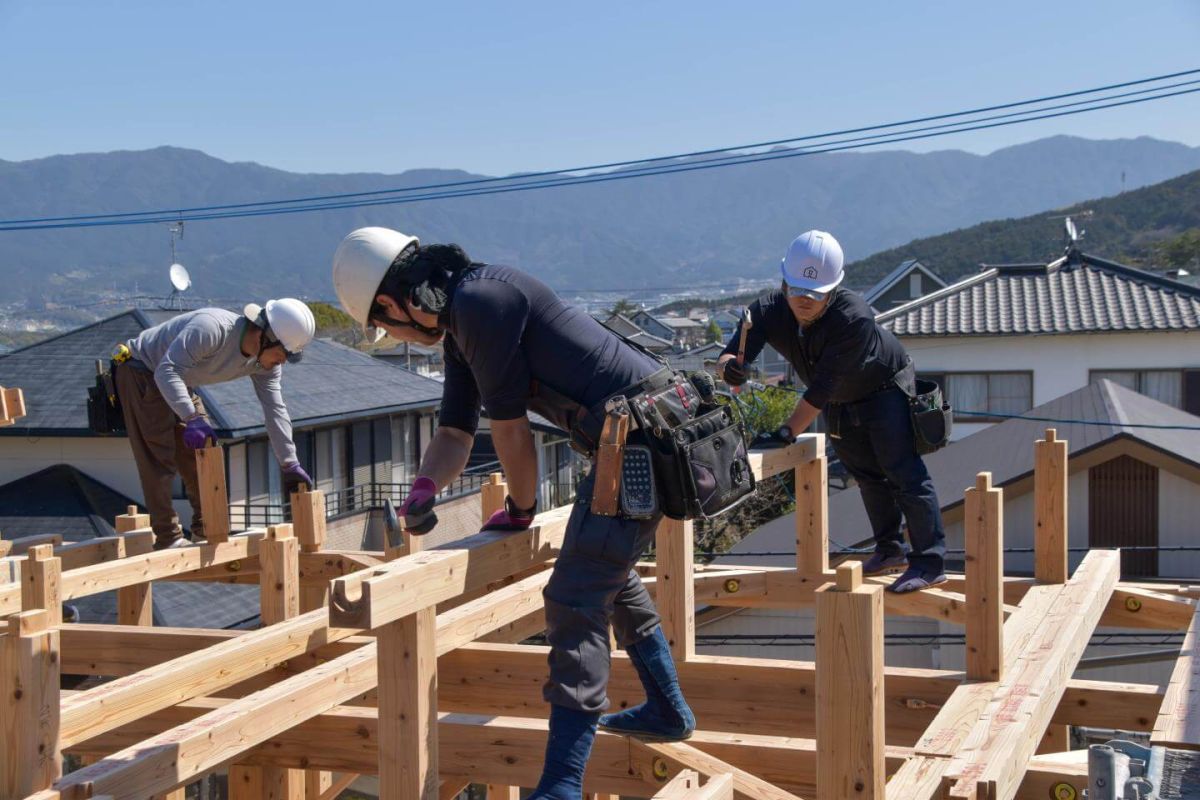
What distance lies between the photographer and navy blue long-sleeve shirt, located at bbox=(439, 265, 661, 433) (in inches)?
158

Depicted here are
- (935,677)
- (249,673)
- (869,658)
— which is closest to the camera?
(869,658)

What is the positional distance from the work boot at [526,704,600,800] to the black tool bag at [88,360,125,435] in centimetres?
548

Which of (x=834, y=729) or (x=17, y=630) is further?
(x=17, y=630)

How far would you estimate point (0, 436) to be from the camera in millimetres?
21188

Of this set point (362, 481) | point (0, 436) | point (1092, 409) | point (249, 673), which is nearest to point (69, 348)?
point (0, 436)

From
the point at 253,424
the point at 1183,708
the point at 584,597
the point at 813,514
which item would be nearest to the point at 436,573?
the point at 584,597

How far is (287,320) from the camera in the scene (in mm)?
7688

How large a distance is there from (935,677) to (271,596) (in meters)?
3.88

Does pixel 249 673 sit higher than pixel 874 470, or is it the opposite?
pixel 874 470

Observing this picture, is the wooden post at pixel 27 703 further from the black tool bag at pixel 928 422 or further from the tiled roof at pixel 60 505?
the tiled roof at pixel 60 505

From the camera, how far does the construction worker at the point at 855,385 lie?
6.33 meters

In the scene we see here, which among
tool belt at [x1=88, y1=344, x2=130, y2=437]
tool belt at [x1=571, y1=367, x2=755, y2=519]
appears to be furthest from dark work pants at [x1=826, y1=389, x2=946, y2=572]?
tool belt at [x1=88, y1=344, x2=130, y2=437]

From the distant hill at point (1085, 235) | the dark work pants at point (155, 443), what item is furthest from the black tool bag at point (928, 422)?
the distant hill at point (1085, 235)

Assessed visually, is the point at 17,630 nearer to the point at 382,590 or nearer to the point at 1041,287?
the point at 382,590
